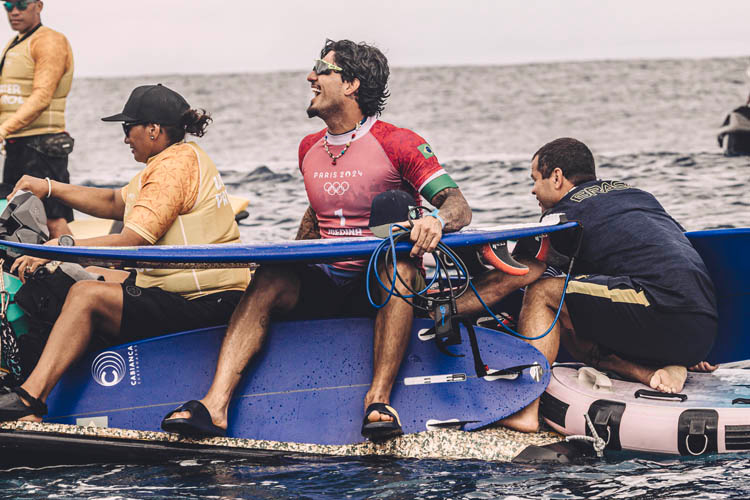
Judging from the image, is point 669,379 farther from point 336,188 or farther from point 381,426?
point 336,188

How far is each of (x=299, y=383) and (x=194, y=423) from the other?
59 centimetres

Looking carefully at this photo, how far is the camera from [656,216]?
448 cm

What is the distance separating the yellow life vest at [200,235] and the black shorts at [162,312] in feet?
0.16

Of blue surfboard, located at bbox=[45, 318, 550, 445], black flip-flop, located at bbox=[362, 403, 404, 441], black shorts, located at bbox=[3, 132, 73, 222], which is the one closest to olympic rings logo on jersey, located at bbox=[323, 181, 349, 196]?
blue surfboard, located at bbox=[45, 318, 550, 445]

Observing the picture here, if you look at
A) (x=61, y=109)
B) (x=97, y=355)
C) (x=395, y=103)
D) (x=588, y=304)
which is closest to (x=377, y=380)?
(x=588, y=304)

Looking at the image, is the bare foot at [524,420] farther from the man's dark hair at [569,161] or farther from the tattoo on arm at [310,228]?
the tattoo on arm at [310,228]

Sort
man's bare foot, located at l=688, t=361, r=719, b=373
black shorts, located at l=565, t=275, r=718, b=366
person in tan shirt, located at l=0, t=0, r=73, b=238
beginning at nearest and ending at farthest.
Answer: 1. black shorts, located at l=565, t=275, r=718, b=366
2. man's bare foot, located at l=688, t=361, r=719, b=373
3. person in tan shirt, located at l=0, t=0, r=73, b=238

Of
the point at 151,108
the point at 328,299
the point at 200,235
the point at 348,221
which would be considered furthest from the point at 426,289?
the point at 151,108

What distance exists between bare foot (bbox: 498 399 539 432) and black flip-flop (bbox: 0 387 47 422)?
2079 millimetres

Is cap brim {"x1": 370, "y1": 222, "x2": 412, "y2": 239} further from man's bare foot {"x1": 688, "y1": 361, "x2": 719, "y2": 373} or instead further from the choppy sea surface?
man's bare foot {"x1": 688, "y1": 361, "x2": 719, "y2": 373}

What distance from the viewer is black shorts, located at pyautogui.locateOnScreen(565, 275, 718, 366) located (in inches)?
167

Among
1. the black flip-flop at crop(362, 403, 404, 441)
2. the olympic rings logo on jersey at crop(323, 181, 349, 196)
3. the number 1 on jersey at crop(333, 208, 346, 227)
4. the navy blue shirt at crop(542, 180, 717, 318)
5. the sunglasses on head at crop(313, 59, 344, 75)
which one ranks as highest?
the sunglasses on head at crop(313, 59, 344, 75)

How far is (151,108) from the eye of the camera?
4.52 meters

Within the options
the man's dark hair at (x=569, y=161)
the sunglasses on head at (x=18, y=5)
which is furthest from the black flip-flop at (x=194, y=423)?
the sunglasses on head at (x=18, y=5)
